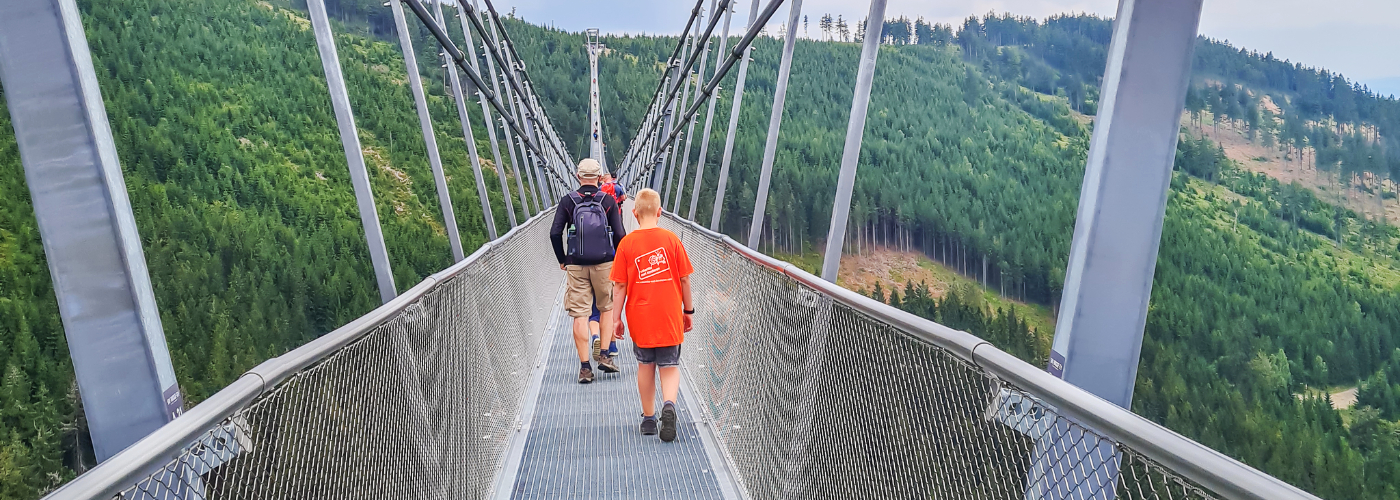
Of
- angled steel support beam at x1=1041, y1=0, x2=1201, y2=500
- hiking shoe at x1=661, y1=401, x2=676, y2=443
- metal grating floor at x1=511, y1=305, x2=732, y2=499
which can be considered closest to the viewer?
angled steel support beam at x1=1041, y1=0, x2=1201, y2=500

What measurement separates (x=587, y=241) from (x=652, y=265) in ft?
3.27

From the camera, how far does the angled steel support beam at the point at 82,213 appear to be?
153cm

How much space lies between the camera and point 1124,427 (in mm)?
966

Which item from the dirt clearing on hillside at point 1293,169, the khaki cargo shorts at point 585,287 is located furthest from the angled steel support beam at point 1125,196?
the dirt clearing on hillside at point 1293,169

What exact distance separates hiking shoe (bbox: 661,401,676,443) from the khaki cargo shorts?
3.19ft

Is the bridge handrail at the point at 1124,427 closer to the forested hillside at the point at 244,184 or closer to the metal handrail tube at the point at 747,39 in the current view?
the metal handrail tube at the point at 747,39

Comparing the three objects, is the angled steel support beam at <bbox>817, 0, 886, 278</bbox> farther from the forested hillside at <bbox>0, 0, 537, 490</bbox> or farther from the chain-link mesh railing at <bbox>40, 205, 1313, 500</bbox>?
the forested hillside at <bbox>0, 0, 537, 490</bbox>

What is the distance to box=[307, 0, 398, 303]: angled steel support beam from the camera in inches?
136

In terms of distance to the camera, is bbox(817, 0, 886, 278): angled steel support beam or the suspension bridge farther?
bbox(817, 0, 886, 278): angled steel support beam

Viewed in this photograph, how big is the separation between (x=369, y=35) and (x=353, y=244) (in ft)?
69.9

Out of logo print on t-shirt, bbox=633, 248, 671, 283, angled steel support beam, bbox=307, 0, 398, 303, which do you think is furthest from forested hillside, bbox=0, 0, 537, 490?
logo print on t-shirt, bbox=633, 248, 671, 283

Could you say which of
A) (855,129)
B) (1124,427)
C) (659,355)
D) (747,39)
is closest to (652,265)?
(659,355)

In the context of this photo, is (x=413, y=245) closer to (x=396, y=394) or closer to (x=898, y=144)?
(x=898, y=144)

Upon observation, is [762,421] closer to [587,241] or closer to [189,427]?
[587,241]
